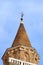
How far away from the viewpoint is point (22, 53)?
160 feet

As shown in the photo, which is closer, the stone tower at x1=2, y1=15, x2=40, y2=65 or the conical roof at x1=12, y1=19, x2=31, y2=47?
the stone tower at x1=2, y1=15, x2=40, y2=65

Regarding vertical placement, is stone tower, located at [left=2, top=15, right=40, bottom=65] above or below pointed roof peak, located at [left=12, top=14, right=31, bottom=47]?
below

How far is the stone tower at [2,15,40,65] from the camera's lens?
48.0 meters

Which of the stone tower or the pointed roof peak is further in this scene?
the pointed roof peak

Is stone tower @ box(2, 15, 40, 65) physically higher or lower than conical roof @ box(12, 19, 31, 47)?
lower

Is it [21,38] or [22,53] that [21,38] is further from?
[22,53]

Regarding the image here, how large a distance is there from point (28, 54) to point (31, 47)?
3.25 feet

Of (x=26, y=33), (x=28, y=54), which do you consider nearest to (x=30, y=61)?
(x=28, y=54)

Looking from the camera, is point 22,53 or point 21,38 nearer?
point 22,53

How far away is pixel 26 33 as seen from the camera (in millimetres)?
51406

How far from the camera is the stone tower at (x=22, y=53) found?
48.0m

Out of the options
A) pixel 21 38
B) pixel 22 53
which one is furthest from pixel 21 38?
pixel 22 53

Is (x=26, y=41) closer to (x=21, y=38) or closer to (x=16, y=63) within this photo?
(x=21, y=38)

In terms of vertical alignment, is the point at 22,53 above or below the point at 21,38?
below
